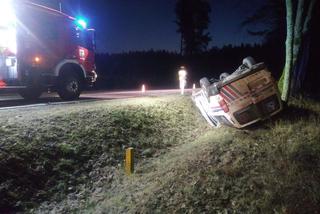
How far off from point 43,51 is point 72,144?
5803 mm

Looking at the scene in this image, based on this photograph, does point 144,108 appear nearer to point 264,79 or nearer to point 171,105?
point 171,105

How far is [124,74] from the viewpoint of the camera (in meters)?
40.6

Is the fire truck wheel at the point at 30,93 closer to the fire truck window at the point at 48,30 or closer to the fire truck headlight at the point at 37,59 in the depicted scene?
the fire truck headlight at the point at 37,59

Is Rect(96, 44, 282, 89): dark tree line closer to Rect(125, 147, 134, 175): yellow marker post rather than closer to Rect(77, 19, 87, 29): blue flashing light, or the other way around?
Rect(77, 19, 87, 29): blue flashing light

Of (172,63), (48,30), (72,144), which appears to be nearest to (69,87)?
(48,30)

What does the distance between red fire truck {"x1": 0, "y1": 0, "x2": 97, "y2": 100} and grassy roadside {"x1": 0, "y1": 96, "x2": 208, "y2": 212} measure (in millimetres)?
2041

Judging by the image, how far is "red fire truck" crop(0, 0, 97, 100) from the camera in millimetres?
13336

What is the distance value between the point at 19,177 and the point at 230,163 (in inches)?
166

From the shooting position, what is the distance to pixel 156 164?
31.7 ft

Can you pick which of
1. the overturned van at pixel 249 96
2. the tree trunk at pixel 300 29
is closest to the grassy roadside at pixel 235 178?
the overturned van at pixel 249 96

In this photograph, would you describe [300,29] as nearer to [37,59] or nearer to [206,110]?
[206,110]

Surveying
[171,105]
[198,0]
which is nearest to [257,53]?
[198,0]

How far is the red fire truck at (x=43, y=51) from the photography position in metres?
13.3

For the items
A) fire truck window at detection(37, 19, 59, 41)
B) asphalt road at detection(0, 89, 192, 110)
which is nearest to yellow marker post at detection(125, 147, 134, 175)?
asphalt road at detection(0, 89, 192, 110)
